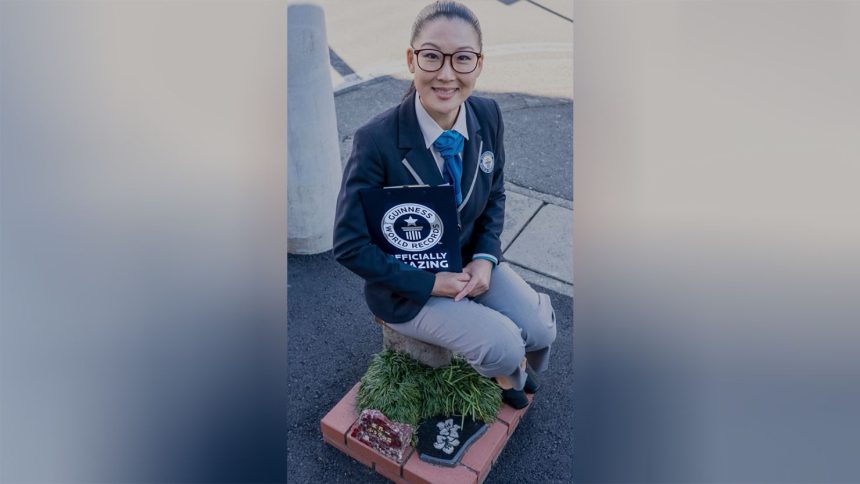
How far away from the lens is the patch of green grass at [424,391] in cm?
259

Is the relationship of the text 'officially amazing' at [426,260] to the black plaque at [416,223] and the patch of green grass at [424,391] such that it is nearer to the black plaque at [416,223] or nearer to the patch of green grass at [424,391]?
the black plaque at [416,223]

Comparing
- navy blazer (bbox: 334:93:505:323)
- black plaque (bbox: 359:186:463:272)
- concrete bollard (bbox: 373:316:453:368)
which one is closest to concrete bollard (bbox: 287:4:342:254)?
concrete bollard (bbox: 373:316:453:368)

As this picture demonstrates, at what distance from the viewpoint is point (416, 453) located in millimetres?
2471

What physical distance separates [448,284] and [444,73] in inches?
27.5

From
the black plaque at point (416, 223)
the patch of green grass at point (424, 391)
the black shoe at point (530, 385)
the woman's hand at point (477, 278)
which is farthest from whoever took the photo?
the black shoe at point (530, 385)

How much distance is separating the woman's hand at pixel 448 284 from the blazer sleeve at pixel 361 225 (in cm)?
10

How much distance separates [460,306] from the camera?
226 cm

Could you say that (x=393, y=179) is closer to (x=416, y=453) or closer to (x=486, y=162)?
(x=486, y=162)

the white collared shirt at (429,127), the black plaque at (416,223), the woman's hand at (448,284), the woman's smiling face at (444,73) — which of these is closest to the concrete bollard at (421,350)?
the woman's hand at (448,284)

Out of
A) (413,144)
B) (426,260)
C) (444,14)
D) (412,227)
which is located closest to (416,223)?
(412,227)
